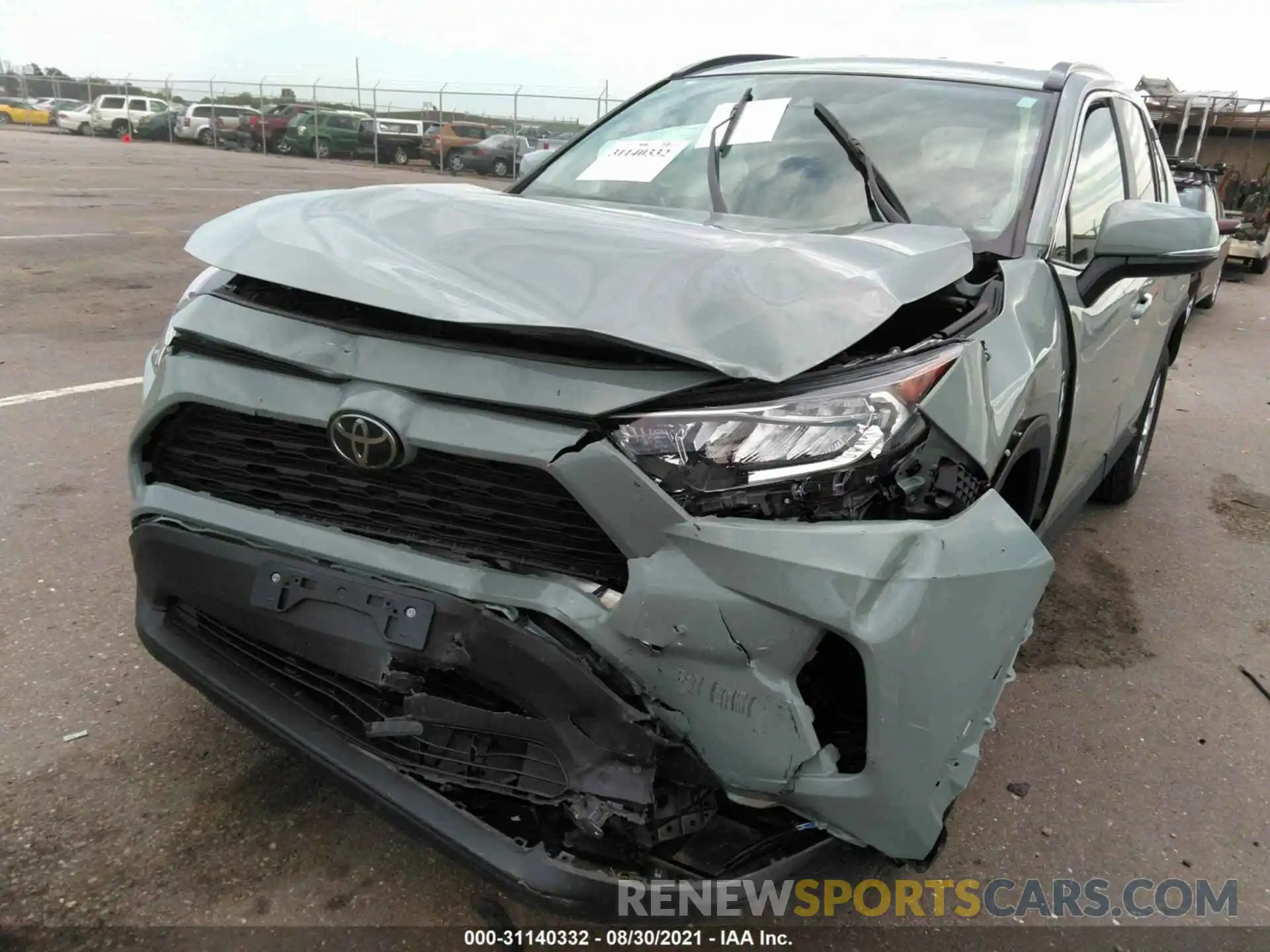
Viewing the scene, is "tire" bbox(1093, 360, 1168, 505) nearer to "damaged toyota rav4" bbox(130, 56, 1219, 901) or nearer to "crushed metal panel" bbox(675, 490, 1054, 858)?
"damaged toyota rav4" bbox(130, 56, 1219, 901)

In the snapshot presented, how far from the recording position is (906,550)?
5.34 ft

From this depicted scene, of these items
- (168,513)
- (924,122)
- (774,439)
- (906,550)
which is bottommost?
(168,513)

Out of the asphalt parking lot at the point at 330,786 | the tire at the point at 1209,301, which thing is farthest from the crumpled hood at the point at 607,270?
the tire at the point at 1209,301

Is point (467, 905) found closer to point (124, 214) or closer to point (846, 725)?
point (846, 725)

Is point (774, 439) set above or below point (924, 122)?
below

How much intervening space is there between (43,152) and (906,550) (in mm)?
28286

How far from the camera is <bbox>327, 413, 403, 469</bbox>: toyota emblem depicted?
5.70 feet

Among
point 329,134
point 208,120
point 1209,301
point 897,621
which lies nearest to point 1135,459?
point 897,621

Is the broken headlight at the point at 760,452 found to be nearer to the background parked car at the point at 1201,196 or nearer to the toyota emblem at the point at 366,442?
the toyota emblem at the point at 366,442

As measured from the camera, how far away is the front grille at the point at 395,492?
171 cm

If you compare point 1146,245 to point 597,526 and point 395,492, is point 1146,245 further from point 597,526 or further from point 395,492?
point 395,492

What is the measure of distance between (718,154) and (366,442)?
1.68 meters

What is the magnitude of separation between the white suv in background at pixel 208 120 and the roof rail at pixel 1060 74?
111 ft

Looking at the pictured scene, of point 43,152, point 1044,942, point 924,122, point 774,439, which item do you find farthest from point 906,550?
point 43,152
